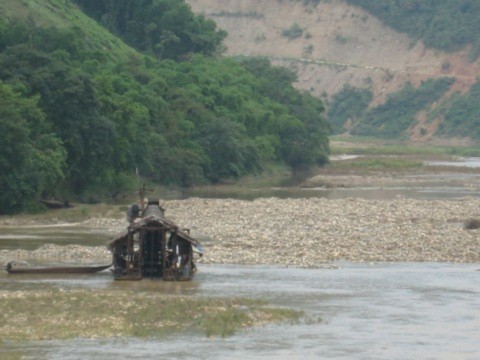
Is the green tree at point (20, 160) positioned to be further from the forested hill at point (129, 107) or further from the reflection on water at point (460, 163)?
the reflection on water at point (460, 163)

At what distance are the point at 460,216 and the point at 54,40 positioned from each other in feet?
145

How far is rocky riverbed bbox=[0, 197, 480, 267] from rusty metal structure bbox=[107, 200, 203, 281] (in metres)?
5.44

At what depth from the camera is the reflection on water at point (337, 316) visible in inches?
1355

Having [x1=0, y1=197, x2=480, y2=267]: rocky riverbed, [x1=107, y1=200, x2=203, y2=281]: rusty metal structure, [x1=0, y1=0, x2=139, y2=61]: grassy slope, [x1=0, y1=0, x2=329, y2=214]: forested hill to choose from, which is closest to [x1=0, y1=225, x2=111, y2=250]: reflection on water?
[x1=0, y1=197, x2=480, y2=267]: rocky riverbed

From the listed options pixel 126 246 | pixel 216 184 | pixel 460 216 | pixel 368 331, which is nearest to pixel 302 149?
pixel 216 184

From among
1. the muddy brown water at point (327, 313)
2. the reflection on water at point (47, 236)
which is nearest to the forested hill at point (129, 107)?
the reflection on water at point (47, 236)

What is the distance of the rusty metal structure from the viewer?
46.2 metres

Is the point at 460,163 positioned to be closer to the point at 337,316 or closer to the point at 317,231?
the point at 317,231

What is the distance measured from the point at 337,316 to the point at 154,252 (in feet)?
32.9

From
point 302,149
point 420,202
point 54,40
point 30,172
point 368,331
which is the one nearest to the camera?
point 368,331

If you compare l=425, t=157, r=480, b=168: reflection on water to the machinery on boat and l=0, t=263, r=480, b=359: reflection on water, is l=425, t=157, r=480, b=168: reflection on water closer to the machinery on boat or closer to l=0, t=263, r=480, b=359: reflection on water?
l=0, t=263, r=480, b=359: reflection on water

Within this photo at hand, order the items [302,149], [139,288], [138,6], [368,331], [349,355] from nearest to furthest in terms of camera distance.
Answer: [349,355] → [368,331] → [139,288] → [302,149] → [138,6]

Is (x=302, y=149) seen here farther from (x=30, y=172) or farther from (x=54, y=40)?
(x=30, y=172)

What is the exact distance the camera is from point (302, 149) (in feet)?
443
